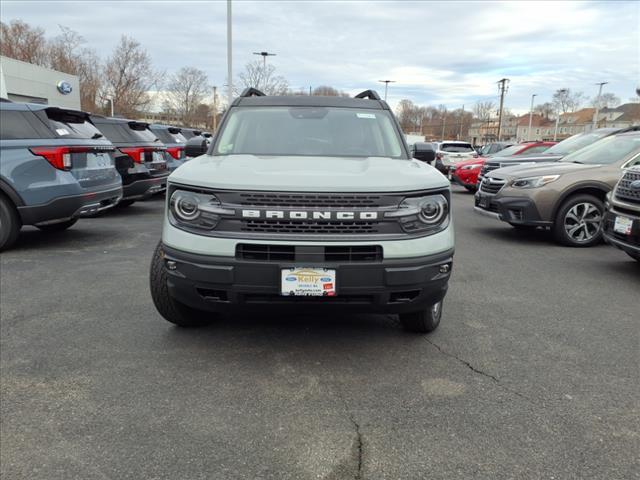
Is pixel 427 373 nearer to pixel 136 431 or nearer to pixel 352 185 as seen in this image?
pixel 352 185

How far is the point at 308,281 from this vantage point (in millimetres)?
2721

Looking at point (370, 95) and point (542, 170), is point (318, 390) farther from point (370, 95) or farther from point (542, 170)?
point (542, 170)

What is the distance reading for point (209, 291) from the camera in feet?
9.46

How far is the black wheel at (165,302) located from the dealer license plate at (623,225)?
4.50m

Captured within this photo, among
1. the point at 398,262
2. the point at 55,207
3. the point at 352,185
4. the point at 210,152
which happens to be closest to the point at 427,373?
the point at 398,262

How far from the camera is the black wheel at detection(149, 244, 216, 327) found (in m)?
3.37

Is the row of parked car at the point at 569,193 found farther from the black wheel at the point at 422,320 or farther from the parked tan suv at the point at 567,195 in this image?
the black wheel at the point at 422,320

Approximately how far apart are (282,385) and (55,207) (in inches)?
178

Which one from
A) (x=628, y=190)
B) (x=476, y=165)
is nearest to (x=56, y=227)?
(x=628, y=190)

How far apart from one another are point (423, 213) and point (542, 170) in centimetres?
504

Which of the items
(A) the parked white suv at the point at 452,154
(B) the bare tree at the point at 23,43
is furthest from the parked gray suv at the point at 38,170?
(B) the bare tree at the point at 23,43

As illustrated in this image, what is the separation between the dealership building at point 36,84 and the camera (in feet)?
98.8

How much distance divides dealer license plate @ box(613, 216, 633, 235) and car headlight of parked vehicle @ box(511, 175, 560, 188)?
5.38ft

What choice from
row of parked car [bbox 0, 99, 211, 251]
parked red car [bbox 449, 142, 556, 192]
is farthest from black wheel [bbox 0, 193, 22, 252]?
parked red car [bbox 449, 142, 556, 192]
